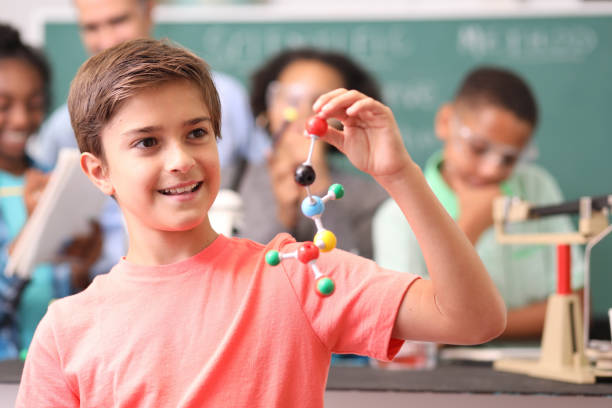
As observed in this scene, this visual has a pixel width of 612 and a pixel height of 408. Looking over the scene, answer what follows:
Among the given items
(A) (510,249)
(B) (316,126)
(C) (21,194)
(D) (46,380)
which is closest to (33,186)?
(C) (21,194)

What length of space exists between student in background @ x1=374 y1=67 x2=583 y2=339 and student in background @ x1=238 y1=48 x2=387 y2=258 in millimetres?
140

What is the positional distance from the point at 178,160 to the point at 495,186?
168 centimetres

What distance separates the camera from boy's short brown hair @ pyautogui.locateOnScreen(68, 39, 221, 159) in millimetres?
786

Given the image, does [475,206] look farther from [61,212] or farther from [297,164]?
Answer: [61,212]

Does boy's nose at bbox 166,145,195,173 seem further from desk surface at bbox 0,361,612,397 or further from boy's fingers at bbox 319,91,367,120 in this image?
desk surface at bbox 0,361,612,397

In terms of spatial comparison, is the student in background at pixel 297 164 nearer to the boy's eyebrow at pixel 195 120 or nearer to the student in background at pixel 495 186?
the student in background at pixel 495 186

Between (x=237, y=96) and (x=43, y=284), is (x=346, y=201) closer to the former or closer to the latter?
(x=237, y=96)

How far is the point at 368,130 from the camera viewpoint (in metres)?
0.71

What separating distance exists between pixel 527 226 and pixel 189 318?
1.65m

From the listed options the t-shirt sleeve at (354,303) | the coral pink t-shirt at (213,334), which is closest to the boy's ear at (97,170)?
the coral pink t-shirt at (213,334)

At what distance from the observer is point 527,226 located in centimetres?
220

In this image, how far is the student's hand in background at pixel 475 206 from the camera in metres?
2.16

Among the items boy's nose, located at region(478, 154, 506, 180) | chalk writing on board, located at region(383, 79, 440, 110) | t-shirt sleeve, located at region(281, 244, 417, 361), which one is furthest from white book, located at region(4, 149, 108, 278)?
boy's nose, located at region(478, 154, 506, 180)

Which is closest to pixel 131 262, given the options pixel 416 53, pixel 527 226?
pixel 527 226
